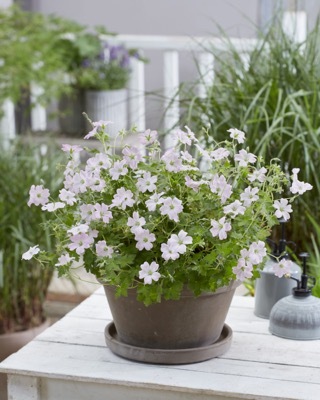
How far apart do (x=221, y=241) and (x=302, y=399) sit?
0.96ft

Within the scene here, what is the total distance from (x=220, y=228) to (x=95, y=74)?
2.62 metres

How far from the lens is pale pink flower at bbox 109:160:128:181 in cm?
152

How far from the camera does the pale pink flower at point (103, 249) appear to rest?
4.89 ft

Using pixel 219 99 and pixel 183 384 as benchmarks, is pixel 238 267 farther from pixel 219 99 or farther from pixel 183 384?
pixel 219 99

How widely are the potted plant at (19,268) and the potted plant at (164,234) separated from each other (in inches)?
45.4

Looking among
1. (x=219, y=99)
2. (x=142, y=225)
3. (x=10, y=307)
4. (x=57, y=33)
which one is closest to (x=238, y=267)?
(x=142, y=225)

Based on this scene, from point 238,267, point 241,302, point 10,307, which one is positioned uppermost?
point 238,267

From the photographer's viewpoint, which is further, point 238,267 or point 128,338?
point 128,338

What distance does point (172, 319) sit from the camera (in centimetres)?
157

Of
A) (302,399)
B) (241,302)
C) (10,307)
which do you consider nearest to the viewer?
(302,399)

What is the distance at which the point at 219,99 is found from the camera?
257 cm

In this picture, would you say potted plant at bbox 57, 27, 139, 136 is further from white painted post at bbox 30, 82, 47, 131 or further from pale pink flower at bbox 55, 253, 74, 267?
pale pink flower at bbox 55, 253, 74, 267

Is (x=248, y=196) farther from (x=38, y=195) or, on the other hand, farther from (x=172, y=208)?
(x=38, y=195)

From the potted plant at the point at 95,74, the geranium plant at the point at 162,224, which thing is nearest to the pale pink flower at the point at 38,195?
the geranium plant at the point at 162,224
